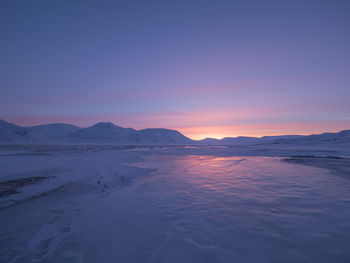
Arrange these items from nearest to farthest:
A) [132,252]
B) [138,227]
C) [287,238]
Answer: [132,252] < [287,238] < [138,227]

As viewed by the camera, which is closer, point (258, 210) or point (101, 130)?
point (258, 210)

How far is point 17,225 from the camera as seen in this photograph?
16.6 feet

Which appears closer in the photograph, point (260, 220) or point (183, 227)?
point (183, 227)

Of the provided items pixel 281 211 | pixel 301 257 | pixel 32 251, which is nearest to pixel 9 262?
pixel 32 251

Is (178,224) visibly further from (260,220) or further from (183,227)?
(260,220)

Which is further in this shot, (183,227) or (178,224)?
(178,224)

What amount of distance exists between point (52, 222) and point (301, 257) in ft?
21.5

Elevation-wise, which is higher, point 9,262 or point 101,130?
point 101,130

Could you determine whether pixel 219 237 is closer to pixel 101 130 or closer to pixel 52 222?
pixel 52 222

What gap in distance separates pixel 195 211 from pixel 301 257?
3.05 meters

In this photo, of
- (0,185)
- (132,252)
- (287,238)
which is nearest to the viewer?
(132,252)

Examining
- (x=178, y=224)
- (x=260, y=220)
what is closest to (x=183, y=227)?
(x=178, y=224)

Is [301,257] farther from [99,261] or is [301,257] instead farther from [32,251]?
[32,251]

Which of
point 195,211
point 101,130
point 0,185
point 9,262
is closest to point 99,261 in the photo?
point 9,262
